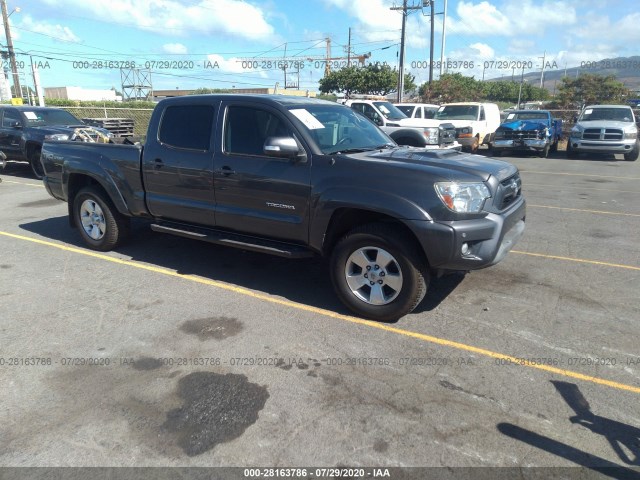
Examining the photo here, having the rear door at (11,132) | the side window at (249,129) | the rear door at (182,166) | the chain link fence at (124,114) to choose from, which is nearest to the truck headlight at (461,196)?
the side window at (249,129)

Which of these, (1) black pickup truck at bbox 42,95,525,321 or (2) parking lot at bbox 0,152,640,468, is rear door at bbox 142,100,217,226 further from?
(2) parking lot at bbox 0,152,640,468

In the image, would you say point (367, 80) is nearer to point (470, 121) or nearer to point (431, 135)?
point (470, 121)

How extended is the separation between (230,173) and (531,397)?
10.5 feet

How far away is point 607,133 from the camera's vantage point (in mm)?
17203

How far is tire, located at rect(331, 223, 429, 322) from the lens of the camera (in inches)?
155

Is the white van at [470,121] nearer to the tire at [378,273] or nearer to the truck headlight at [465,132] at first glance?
the truck headlight at [465,132]

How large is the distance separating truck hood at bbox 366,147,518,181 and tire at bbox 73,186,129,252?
11.2 feet

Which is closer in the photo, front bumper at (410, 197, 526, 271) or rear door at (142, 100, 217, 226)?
front bumper at (410, 197, 526, 271)

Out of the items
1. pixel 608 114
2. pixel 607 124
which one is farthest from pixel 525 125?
pixel 608 114

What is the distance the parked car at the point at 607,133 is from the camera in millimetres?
17031

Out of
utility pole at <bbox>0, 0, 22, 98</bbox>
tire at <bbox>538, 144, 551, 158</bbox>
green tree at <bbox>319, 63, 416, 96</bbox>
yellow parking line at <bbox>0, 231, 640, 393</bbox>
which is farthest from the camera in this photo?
green tree at <bbox>319, 63, 416, 96</bbox>

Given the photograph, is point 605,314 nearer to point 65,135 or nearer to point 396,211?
point 396,211

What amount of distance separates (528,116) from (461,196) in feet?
58.1

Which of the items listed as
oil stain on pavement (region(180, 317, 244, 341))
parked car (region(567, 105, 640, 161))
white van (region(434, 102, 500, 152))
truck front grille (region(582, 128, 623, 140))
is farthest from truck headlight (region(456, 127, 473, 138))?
oil stain on pavement (region(180, 317, 244, 341))
